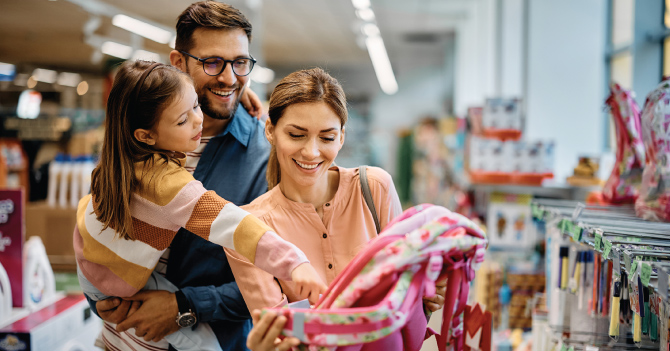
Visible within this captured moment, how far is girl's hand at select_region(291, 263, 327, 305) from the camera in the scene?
1352 millimetres

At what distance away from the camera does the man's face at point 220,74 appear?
1.91m

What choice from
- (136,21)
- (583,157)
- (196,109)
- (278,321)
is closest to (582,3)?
(583,157)

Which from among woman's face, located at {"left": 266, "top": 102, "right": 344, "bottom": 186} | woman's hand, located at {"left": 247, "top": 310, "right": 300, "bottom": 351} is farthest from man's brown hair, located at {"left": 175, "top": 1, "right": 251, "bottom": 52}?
woman's hand, located at {"left": 247, "top": 310, "right": 300, "bottom": 351}

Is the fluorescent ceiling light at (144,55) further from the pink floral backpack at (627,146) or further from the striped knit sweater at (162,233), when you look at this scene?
the pink floral backpack at (627,146)

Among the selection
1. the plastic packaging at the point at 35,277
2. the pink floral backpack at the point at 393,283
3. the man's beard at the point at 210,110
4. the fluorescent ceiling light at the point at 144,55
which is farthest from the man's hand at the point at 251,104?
the fluorescent ceiling light at the point at 144,55

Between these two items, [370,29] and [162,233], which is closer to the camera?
[162,233]

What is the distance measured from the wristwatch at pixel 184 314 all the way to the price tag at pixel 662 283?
1350 mm

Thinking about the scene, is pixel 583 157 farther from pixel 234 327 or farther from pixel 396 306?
pixel 396 306

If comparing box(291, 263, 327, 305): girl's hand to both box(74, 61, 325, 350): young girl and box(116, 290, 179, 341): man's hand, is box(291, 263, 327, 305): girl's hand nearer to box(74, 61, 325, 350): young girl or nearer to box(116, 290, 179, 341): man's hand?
box(74, 61, 325, 350): young girl

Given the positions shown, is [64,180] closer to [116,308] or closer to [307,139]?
[116,308]

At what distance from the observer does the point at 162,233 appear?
167cm

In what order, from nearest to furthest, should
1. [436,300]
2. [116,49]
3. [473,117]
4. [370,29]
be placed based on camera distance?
[436,300], [473,117], [370,29], [116,49]

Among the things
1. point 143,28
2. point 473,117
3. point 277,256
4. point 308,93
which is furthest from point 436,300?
point 143,28

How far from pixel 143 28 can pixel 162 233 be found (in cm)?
987
